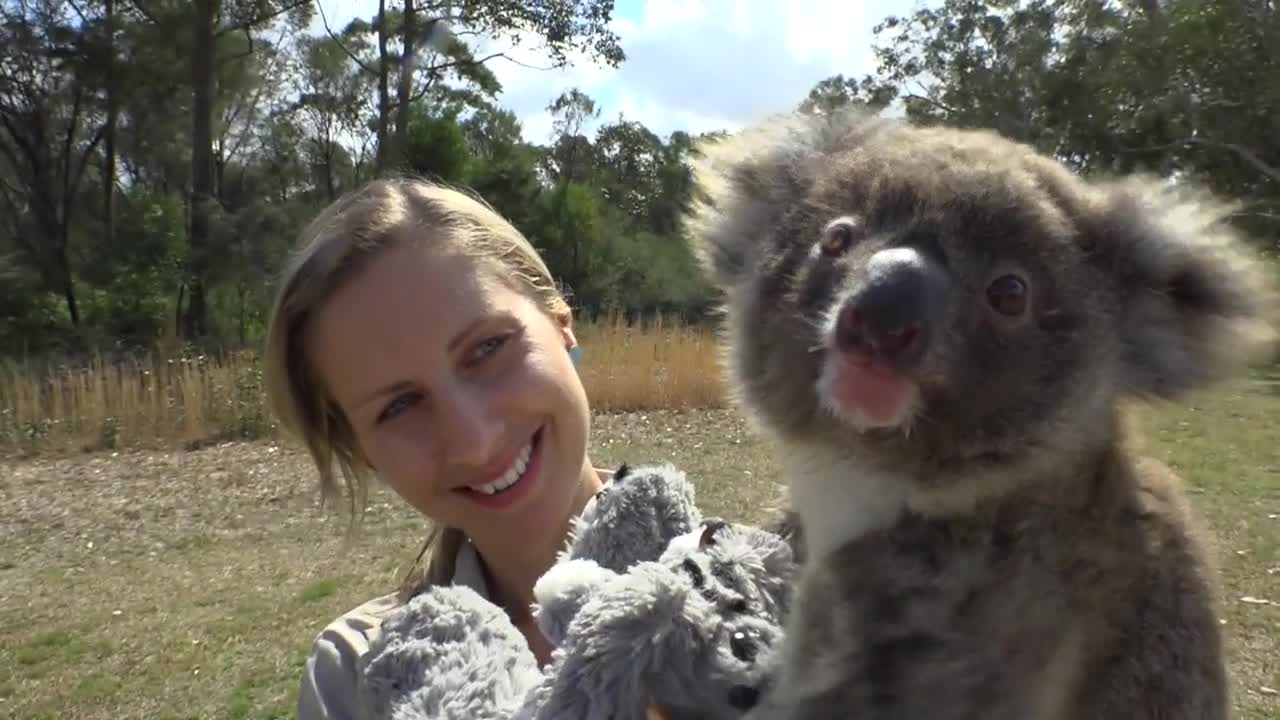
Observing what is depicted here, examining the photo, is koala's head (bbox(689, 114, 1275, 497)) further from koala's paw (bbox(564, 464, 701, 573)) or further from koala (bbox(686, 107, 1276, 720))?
koala's paw (bbox(564, 464, 701, 573))

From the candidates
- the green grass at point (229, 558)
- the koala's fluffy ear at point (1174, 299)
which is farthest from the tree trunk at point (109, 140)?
the koala's fluffy ear at point (1174, 299)

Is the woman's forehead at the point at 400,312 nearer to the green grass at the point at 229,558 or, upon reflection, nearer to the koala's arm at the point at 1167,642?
the green grass at the point at 229,558

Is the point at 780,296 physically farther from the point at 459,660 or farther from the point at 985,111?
the point at 985,111

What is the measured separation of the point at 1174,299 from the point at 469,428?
0.87 meters

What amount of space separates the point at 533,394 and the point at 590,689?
0.61 metres

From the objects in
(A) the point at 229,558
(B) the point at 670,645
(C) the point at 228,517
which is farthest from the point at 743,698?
(C) the point at 228,517

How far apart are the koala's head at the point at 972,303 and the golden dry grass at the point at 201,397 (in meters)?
6.69

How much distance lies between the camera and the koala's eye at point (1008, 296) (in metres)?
0.82

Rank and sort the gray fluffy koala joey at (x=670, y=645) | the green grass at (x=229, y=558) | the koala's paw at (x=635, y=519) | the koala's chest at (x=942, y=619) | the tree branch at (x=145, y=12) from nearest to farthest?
the koala's chest at (x=942, y=619)
the gray fluffy koala joey at (x=670, y=645)
the koala's paw at (x=635, y=519)
the green grass at (x=229, y=558)
the tree branch at (x=145, y=12)

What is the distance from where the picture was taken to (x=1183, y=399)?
924 millimetres

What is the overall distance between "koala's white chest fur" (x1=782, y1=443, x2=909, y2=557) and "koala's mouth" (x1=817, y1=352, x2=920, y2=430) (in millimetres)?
75

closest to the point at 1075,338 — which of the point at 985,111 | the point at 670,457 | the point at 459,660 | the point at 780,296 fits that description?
the point at 780,296

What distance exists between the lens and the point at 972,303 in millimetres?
813

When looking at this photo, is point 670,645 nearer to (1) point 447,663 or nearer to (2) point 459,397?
(1) point 447,663
